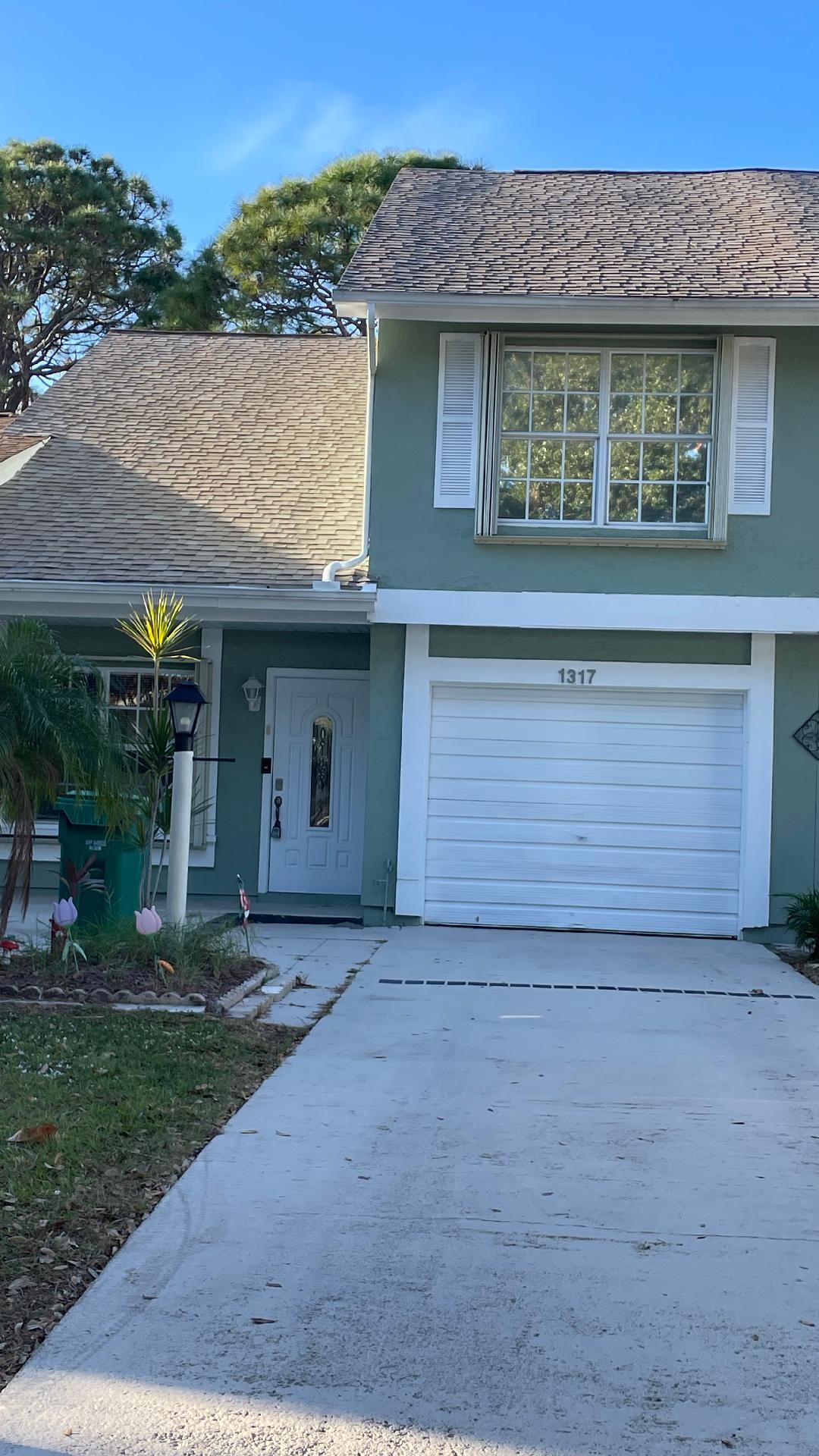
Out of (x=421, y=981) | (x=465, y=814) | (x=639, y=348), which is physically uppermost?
(x=639, y=348)

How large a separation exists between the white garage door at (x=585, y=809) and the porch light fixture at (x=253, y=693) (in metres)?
2.13

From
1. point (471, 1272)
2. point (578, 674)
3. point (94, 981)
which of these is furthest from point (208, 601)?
point (471, 1272)

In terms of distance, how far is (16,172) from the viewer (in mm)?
29594

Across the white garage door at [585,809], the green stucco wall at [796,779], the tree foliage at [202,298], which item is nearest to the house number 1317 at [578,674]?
the white garage door at [585,809]

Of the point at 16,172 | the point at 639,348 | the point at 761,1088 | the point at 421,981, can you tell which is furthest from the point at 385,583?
the point at 16,172

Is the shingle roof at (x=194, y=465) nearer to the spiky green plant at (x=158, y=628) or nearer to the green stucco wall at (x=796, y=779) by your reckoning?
the spiky green plant at (x=158, y=628)

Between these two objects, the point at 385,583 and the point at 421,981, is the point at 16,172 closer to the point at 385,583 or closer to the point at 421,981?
the point at 385,583

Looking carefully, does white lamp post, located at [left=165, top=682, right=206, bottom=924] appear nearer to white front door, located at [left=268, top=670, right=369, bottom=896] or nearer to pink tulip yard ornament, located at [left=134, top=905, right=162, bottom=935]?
pink tulip yard ornament, located at [left=134, top=905, right=162, bottom=935]

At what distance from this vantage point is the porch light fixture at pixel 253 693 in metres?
13.7

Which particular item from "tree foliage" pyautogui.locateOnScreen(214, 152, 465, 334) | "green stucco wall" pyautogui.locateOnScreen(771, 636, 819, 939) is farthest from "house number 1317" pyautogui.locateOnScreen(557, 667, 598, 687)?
"tree foliage" pyautogui.locateOnScreen(214, 152, 465, 334)

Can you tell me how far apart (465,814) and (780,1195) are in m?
7.29

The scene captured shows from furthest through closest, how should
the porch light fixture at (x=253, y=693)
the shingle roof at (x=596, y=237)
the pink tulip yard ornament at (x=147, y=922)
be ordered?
the porch light fixture at (x=253, y=693) < the shingle roof at (x=596, y=237) < the pink tulip yard ornament at (x=147, y=922)

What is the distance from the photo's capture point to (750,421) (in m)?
12.1

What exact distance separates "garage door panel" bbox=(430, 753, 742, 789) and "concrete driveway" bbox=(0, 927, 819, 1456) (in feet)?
15.4
